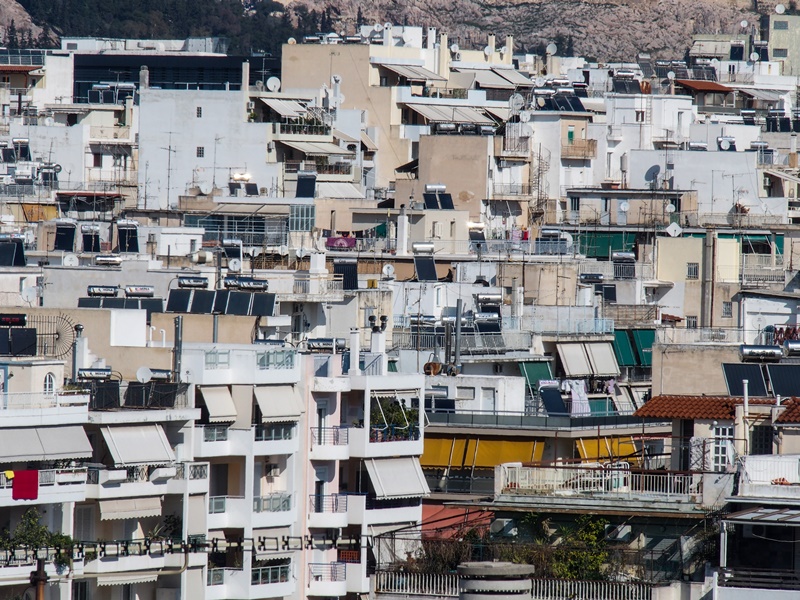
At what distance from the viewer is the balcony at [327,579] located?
4397 centimetres

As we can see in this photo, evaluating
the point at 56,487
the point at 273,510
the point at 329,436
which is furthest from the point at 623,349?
the point at 56,487

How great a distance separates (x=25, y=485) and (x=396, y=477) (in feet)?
32.6

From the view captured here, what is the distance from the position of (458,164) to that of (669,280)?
14.4 metres

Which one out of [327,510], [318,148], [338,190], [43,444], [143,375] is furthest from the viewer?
[318,148]

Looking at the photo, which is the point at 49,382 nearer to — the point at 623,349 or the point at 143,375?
the point at 143,375

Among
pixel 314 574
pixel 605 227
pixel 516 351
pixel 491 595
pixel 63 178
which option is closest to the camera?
pixel 491 595

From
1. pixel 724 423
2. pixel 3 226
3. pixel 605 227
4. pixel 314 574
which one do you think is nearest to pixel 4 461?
pixel 314 574

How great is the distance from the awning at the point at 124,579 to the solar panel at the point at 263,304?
14.5 m

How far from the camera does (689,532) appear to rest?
37.5 meters

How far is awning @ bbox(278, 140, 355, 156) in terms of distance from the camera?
3568 inches

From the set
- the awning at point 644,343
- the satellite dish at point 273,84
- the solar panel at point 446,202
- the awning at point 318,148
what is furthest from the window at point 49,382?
the satellite dish at point 273,84

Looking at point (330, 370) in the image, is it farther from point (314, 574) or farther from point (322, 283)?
point (322, 283)

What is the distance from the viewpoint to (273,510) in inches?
1715

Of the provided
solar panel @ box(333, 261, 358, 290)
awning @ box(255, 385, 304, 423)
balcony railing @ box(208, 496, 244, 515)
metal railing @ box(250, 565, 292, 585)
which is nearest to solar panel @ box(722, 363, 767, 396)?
awning @ box(255, 385, 304, 423)
